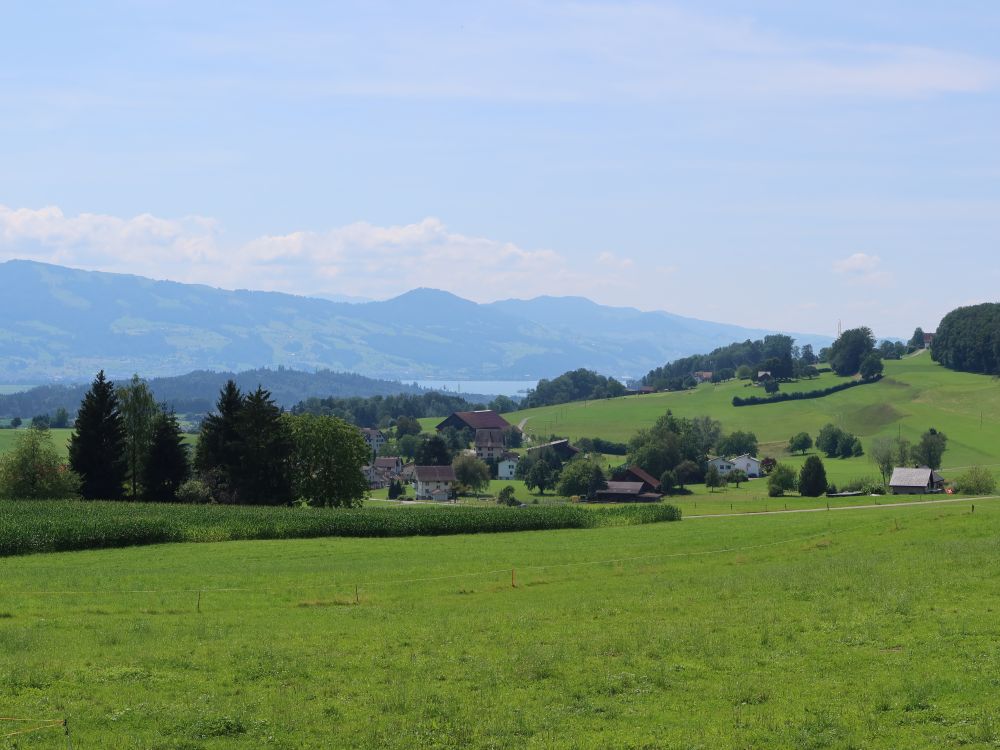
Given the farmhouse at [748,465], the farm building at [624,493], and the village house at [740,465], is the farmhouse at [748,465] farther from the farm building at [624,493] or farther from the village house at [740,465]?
the farm building at [624,493]

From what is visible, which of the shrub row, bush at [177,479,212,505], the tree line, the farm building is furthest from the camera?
the farm building

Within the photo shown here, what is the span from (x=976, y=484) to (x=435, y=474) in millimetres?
86951

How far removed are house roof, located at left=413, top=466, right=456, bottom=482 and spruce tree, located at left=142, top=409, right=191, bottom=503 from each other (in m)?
84.7

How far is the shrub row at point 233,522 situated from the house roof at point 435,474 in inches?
3573

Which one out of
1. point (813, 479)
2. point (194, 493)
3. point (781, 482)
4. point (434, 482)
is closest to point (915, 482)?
point (813, 479)

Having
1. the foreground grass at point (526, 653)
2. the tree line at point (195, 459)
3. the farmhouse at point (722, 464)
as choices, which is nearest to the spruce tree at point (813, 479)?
the farmhouse at point (722, 464)

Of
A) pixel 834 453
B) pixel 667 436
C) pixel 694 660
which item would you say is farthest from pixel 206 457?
pixel 834 453

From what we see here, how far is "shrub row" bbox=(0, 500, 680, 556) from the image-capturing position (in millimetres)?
55344

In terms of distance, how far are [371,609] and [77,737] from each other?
15.1 metres

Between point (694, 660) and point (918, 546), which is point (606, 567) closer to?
point (918, 546)

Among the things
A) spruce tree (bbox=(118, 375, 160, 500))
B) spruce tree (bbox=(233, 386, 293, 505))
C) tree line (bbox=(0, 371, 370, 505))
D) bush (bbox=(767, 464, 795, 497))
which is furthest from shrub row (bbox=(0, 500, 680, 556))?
bush (bbox=(767, 464, 795, 497))

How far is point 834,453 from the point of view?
7160 inches

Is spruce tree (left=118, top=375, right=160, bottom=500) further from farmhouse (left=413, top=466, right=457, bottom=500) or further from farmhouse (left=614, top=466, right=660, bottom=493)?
farmhouse (left=614, top=466, right=660, bottom=493)

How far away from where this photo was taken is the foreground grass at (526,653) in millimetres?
19906
